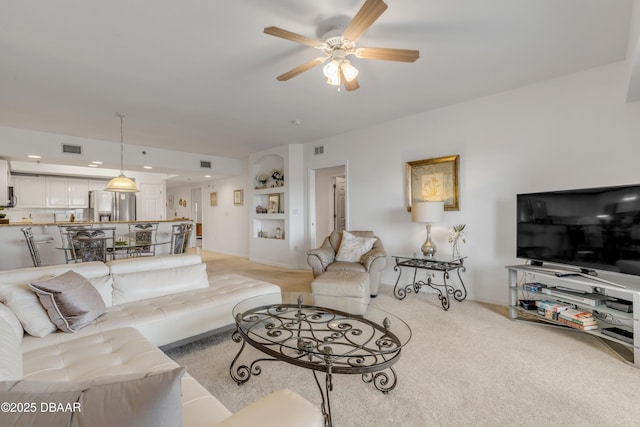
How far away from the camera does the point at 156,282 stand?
2631 mm

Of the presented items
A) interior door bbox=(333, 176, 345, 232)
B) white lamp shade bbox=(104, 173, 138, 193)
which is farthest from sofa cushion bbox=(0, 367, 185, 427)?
interior door bbox=(333, 176, 345, 232)

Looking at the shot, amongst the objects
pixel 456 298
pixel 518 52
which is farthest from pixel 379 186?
pixel 518 52

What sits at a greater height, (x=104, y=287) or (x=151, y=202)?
(x=151, y=202)

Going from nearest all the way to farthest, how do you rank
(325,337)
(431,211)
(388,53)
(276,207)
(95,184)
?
(325,337), (388,53), (431,211), (276,207), (95,184)

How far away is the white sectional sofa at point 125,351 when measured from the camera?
2.21 feet

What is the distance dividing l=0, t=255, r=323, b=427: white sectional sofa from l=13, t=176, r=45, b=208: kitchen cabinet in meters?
6.52

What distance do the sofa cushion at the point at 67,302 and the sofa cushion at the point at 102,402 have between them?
146 cm

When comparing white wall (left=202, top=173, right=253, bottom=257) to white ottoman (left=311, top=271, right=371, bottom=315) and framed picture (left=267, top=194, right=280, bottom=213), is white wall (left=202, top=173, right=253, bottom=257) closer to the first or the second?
framed picture (left=267, top=194, right=280, bottom=213)

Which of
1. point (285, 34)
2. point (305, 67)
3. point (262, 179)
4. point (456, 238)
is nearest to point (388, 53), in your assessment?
point (305, 67)

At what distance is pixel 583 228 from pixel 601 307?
2.31ft

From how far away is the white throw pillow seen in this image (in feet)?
13.9

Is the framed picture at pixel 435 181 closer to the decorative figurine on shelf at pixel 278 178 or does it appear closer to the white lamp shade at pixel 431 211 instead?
the white lamp shade at pixel 431 211

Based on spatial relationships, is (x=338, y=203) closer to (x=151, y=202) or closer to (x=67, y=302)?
(x=151, y=202)

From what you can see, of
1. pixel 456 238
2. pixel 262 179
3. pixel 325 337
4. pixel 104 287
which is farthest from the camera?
pixel 262 179
